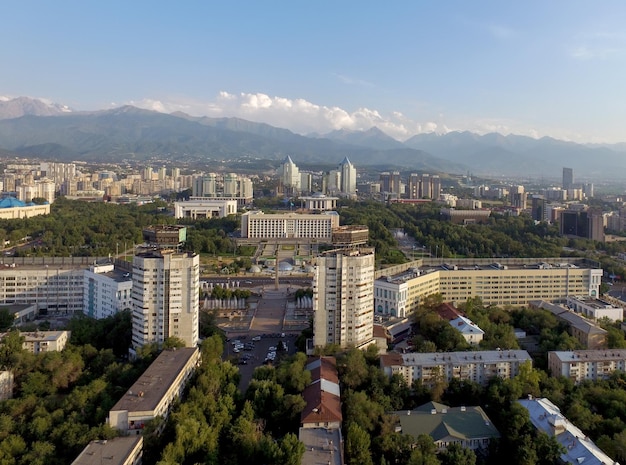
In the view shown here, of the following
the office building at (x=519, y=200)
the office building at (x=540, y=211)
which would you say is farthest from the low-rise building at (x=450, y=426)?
the office building at (x=519, y=200)

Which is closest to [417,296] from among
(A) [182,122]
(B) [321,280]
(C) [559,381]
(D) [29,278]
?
(B) [321,280]

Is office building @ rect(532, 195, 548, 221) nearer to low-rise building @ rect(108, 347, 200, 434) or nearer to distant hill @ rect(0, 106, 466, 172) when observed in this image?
low-rise building @ rect(108, 347, 200, 434)

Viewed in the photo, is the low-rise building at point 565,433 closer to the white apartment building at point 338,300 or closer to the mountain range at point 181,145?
the white apartment building at point 338,300

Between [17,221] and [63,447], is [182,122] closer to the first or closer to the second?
[17,221]

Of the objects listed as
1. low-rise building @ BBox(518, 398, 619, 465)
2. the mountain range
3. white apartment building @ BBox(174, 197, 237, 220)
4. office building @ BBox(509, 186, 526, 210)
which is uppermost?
the mountain range

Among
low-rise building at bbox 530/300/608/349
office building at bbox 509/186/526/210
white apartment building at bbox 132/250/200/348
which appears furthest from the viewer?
office building at bbox 509/186/526/210

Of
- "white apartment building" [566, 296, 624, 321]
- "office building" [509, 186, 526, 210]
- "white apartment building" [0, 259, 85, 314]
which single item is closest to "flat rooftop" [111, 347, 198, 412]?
"white apartment building" [0, 259, 85, 314]
